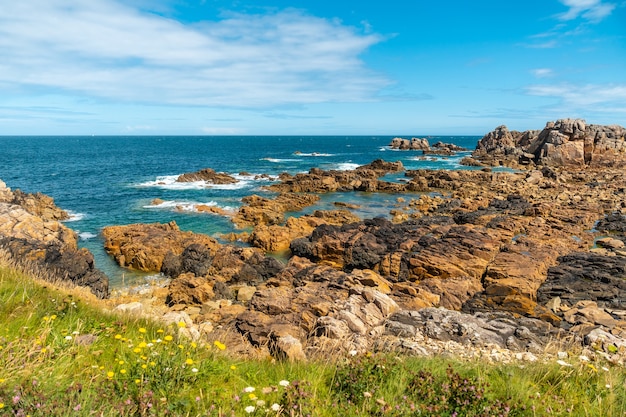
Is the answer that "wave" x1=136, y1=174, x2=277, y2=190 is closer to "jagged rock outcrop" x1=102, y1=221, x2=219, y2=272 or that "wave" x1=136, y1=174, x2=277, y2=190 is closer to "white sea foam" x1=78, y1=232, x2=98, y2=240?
"white sea foam" x1=78, y1=232, x2=98, y2=240

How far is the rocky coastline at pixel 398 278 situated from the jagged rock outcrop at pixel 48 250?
242mm

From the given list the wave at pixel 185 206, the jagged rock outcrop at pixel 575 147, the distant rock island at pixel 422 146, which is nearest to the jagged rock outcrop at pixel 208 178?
the wave at pixel 185 206

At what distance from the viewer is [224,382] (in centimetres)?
516

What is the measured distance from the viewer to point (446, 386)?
497 cm

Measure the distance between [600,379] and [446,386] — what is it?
8.64 feet

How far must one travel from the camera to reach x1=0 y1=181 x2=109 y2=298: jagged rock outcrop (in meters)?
18.3

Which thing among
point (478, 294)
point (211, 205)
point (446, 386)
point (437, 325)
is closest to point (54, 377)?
point (446, 386)

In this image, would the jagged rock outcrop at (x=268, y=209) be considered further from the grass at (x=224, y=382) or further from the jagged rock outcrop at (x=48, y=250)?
the grass at (x=224, y=382)

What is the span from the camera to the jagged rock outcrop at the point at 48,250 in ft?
60.0

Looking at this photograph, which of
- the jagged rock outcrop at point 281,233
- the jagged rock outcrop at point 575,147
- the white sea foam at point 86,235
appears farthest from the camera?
the jagged rock outcrop at point 575,147

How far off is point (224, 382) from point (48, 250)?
1942cm

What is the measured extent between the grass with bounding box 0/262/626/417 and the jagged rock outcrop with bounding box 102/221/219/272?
18.0 metres

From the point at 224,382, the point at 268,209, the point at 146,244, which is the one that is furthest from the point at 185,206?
the point at 224,382

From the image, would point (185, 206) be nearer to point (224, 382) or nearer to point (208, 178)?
point (208, 178)
